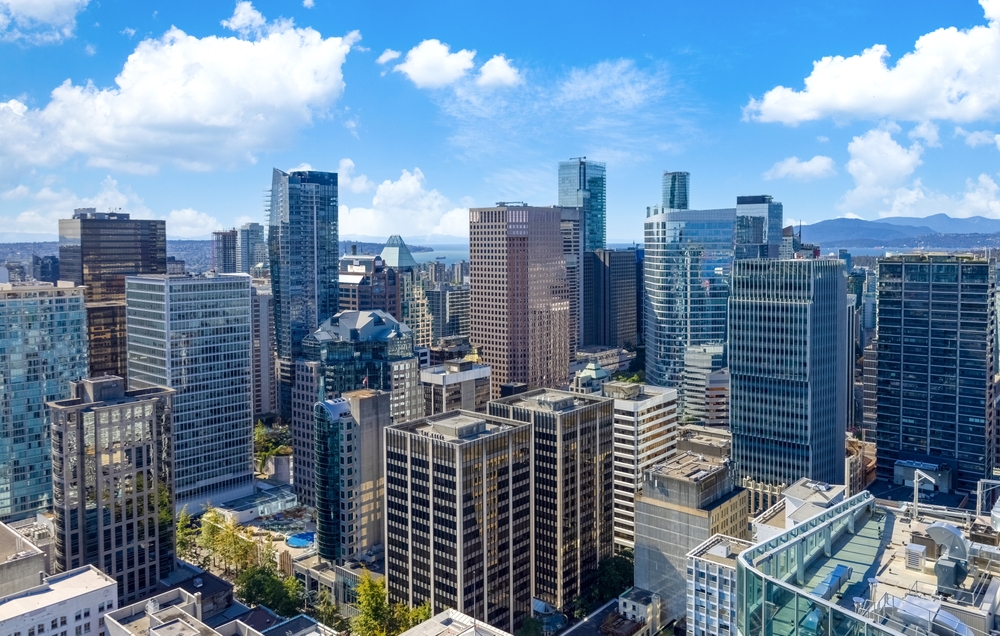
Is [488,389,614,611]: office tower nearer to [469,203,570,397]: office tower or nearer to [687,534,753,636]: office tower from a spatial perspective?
[687,534,753,636]: office tower

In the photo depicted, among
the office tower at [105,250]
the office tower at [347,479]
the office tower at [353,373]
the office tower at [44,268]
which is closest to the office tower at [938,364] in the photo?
the office tower at [353,373]

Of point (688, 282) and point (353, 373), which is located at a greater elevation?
point (688, 282)

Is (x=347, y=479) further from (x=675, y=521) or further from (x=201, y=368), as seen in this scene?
(x=675, y=521)

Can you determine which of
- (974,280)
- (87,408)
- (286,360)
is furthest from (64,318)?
(974,280)

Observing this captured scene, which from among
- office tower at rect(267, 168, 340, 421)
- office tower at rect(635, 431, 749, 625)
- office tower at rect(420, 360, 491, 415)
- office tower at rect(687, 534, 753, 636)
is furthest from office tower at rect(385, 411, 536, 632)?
office tower at rect(267, 168, 340, 421)

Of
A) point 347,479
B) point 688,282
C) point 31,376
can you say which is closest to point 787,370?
point 347,479

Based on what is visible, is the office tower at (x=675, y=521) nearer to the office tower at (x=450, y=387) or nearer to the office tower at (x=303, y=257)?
the office tower at (x=450, y=387)
